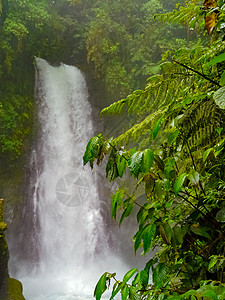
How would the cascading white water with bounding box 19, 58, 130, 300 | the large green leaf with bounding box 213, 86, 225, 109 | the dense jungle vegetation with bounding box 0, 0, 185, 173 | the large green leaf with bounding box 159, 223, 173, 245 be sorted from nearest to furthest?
the large green leaf with bounding box 213, 86, 225, 109 < the large green leaf with bounding box 159, 223, 173, 245 < the cascading white water with bounding box 19, 58, 130, 300 < the dense jungle vegetation with bounding box 0, 0, 185, 173

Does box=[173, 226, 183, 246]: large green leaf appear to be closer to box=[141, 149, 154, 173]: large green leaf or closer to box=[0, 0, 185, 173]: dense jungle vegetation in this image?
box=[141, 149, 154, 173]: large green leaf

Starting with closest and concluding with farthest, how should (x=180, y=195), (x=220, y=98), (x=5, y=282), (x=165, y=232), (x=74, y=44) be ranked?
1. (x=220, y=98)
2. (x=165, y=232)
3. (x=180, y=195)
4. (x=5, y=282)
5. (x=74, y=44)

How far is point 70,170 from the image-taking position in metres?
9.33

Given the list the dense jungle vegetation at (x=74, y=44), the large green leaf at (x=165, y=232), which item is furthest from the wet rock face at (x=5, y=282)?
the large green leaf at (x=165, y=232)

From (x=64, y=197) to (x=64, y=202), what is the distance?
0.16 meters

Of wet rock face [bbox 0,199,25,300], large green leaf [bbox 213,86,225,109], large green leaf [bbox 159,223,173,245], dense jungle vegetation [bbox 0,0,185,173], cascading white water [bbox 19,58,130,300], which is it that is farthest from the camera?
dense jungle vegetation [bbox 0,0,185,173]

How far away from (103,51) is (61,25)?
1896mm

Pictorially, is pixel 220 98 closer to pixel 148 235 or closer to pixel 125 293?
pixel 148 235

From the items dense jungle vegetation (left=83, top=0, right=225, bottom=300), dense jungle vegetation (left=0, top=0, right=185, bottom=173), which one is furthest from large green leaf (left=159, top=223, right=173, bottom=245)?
dense jungle vegetation (left=0, top=0, right=185, bottom=173)

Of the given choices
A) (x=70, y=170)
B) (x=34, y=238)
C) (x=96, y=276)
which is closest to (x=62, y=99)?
(x=70, y=170)

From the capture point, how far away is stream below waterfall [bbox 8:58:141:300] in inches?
308

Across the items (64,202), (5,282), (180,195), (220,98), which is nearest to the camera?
(220,98)

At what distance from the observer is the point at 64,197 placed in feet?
29.6

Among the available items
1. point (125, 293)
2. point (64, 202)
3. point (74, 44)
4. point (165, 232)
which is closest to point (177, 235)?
point (165, 232)
